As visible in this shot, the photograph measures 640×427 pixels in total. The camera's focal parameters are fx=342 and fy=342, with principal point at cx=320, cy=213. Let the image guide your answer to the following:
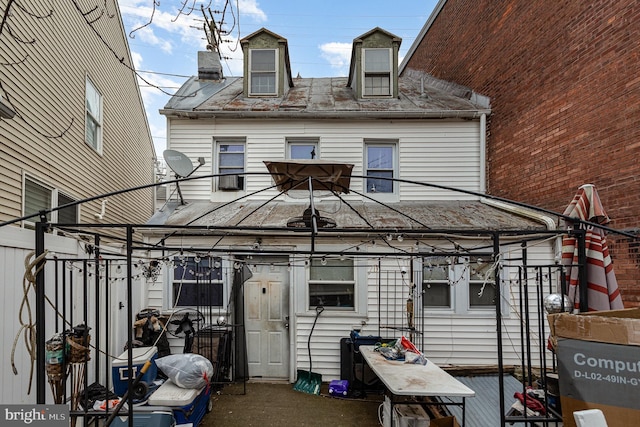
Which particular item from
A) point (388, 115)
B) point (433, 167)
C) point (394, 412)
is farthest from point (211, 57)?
point (394, 412)

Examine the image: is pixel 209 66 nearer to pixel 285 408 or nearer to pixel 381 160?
pixel 381 160

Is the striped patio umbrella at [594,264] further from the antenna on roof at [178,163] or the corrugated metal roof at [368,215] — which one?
the antenna on roof at [178,163]

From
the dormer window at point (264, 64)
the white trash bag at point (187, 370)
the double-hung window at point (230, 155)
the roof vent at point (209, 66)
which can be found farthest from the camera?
the roof vent at point (209, 66)

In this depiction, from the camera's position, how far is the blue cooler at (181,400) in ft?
13.3

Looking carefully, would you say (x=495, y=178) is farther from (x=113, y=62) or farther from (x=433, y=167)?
(x=113, y=62)

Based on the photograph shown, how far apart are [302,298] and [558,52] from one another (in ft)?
20.5

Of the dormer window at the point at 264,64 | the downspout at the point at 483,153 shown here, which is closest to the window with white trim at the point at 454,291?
the downspout at the point at 483,153

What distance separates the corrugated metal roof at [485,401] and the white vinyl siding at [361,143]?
3474 mm

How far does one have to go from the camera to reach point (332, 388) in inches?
226

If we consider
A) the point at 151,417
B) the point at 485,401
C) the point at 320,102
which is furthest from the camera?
the point at 320,102

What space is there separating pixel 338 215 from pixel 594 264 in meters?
4.32

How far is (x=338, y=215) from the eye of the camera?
6.68m

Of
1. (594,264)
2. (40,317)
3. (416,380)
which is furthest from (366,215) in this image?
(40,317)

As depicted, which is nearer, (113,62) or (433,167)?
(433,167)
